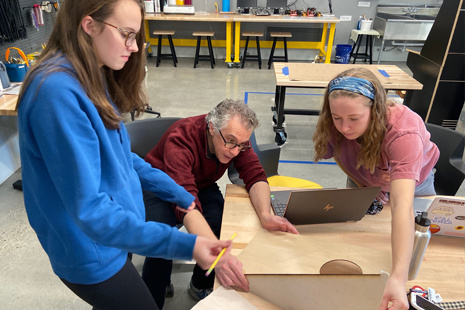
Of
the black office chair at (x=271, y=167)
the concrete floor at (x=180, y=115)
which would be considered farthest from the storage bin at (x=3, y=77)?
the black office chair at (x=271, y=167)

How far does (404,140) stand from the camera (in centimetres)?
134

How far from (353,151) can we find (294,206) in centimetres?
56

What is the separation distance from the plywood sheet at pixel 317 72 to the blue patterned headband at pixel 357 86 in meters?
1.98

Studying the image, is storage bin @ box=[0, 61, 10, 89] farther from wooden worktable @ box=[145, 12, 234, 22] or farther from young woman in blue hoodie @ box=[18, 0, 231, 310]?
wooden worktable @ box=[145, 12, 234, 22]

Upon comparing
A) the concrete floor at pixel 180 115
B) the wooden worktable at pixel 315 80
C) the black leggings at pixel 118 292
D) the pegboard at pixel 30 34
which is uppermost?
the pegboard at pixel 30 34

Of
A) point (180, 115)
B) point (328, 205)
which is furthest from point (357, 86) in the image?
point (180, 115)

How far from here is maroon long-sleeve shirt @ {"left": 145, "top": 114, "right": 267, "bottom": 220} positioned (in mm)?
1538

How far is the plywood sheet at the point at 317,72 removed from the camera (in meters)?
3.38

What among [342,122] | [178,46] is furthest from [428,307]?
[178,46]

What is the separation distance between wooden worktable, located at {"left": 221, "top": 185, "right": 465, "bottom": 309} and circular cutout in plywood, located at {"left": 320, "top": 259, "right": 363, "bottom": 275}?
0.72ft

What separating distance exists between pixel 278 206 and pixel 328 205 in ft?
0.87

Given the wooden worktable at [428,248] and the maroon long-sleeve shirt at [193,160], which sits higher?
the maroon long-sleeve shirt at [193,160]

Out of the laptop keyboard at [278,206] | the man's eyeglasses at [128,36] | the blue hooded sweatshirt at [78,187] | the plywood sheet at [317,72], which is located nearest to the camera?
the blue hooded sweatshirt at [78,187]

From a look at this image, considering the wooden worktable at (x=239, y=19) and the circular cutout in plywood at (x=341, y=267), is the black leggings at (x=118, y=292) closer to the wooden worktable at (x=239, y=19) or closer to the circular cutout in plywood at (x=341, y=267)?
the circular cutout in plywood at (x=341, y=267)
